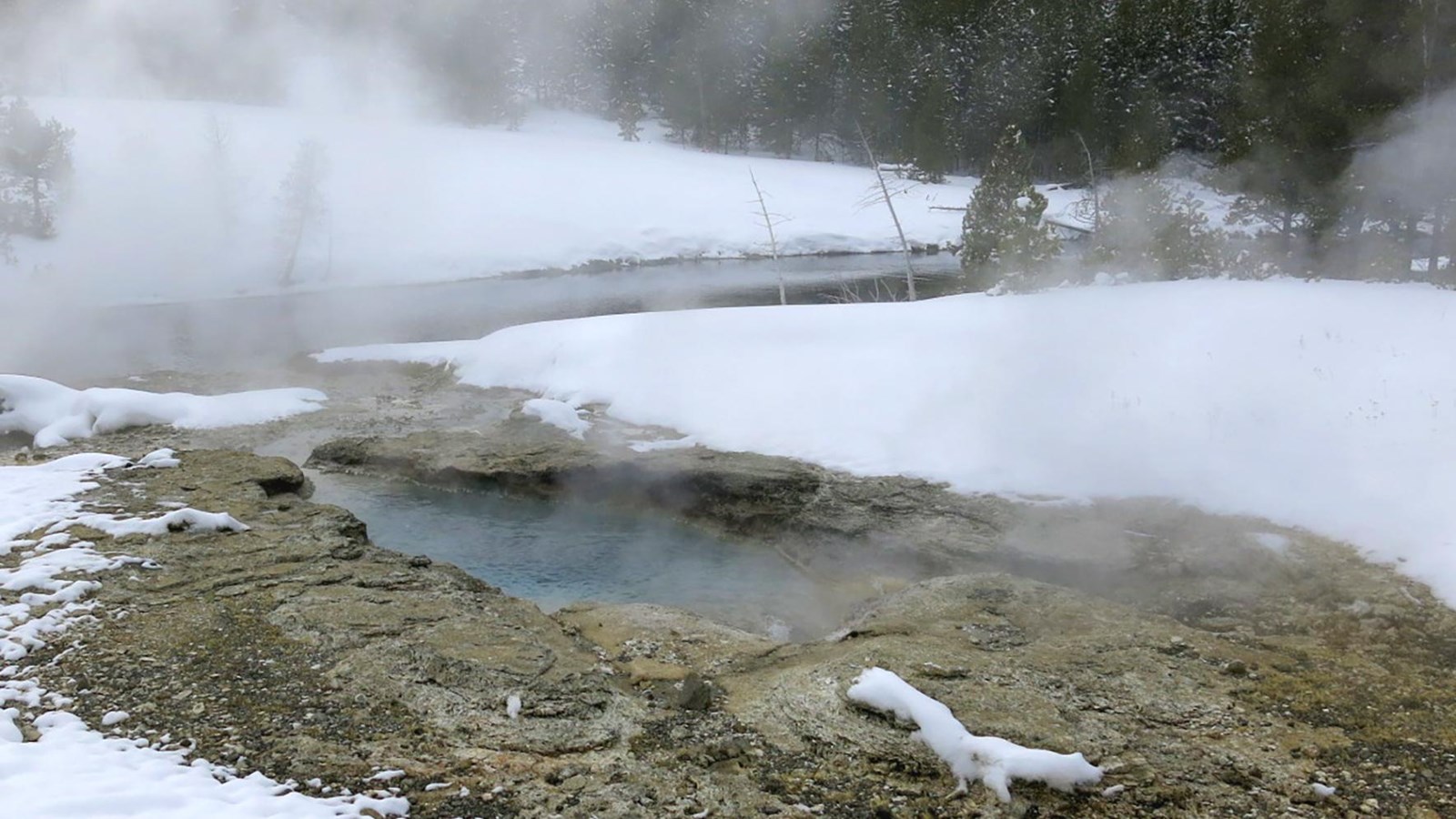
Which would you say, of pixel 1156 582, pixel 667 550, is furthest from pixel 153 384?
pixel 1156 582

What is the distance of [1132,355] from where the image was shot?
34.3 ft

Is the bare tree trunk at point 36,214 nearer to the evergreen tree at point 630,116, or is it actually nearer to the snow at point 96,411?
the snow at point 96,411

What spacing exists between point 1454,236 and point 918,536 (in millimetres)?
8184

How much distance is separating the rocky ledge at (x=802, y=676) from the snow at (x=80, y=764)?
0.43ft

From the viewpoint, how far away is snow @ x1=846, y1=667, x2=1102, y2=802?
405 cm

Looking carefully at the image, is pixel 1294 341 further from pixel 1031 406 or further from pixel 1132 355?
pixel 1031 406

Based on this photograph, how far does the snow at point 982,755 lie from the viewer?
4051mm

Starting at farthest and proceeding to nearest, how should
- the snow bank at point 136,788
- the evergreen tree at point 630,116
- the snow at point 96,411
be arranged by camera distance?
the evergreen tree at point 630,116 → the snow at point 96,411 → the snow bank at point 136,788

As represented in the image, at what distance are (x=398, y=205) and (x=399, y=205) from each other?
4 cm

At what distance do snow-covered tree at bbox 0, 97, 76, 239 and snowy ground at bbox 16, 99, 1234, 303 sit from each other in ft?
2.38

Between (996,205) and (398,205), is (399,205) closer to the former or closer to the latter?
(398,205)

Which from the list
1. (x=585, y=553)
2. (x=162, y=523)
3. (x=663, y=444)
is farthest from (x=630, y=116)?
(x=162, y=523)

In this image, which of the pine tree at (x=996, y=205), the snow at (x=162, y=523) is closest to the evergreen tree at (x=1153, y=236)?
the pine tree at (x=996, y=205)

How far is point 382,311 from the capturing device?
27.7 meters
